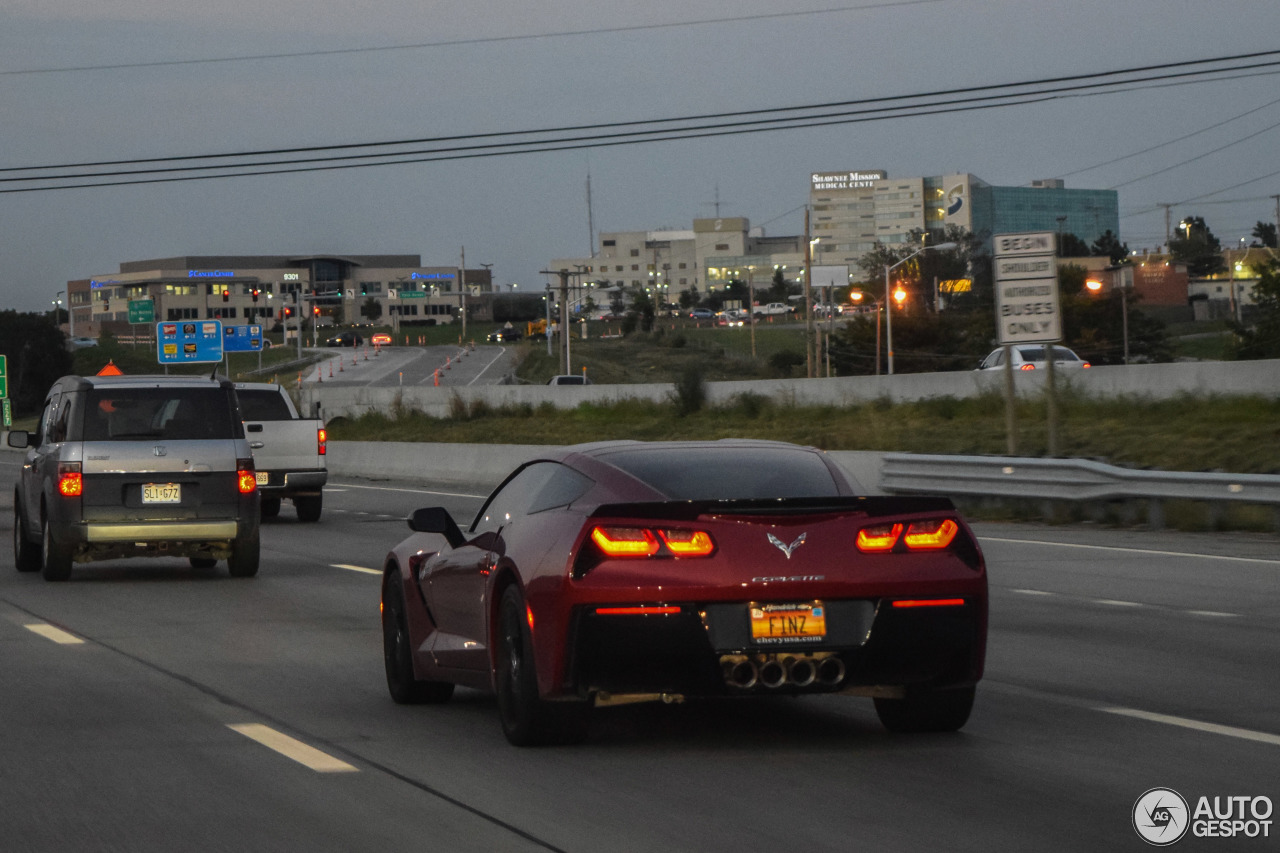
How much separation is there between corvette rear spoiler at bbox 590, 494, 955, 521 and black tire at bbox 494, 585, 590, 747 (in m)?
0.65

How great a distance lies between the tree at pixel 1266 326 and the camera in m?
Result: 60.8

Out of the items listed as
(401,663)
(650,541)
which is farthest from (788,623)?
(401,663)

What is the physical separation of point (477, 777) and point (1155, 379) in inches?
1248

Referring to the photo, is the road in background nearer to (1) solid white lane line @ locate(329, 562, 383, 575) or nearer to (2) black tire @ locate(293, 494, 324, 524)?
(1) solid white lane line @ locate(329, 562, 383, 575)

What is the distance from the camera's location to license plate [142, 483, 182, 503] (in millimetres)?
16797

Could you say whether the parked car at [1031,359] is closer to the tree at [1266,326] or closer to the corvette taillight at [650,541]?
the tree at [1266,326]

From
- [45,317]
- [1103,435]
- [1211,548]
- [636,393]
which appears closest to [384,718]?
[1211,548]

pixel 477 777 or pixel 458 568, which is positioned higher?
pixel 458 568

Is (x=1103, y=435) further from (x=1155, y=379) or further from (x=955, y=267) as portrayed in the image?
(x=955, y=267)

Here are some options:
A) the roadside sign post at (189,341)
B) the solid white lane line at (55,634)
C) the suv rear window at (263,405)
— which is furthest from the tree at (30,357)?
the solid white lane line at (55,634)

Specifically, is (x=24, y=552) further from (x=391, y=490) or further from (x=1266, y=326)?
(x=1266, y=326)

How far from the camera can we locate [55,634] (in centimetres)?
1304

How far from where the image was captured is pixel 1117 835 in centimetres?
620

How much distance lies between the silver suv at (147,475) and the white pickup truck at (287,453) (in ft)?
28.2
